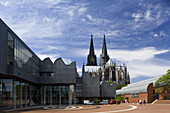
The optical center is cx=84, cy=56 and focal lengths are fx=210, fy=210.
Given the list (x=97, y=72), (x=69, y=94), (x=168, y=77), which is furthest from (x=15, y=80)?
(x=97, y=72)

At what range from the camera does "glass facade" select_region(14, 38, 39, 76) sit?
124 ft

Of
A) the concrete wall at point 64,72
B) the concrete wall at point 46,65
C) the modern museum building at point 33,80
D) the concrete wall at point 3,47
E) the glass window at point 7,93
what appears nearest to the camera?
the concrete wall at point 3,47

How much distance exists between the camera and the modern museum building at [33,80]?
1357 inches

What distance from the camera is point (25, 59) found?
44.1m

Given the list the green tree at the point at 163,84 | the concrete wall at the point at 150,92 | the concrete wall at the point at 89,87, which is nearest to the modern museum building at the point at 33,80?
the concrete wall at the point at 89,87

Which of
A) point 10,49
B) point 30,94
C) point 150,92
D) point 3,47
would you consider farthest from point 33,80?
point 150,92

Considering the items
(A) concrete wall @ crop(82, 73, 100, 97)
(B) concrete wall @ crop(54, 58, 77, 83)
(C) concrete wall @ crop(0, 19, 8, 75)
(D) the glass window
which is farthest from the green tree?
(C) concrete wall @ crop(0, 19, 8, 75)

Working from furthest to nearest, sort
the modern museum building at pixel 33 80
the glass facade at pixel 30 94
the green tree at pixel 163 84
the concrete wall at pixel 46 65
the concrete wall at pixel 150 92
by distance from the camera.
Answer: the concrete wall at pixel 150 92 < the green tree at pixel 163 84 < the concrete wall at pixel 46 65 < the glass facade at pixel 30 94 < the modern museum building at pixel 33 80

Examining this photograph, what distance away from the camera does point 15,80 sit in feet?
137

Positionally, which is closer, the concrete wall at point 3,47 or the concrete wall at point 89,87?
the concrete wall at point 3,47

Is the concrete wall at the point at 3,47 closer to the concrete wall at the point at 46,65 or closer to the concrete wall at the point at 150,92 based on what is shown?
the concrete wall at the point at 46,65

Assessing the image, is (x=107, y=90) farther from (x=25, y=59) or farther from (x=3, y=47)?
(x=3, y=47)

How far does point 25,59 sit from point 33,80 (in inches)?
→ 318

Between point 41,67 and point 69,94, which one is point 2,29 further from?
point 69,94
